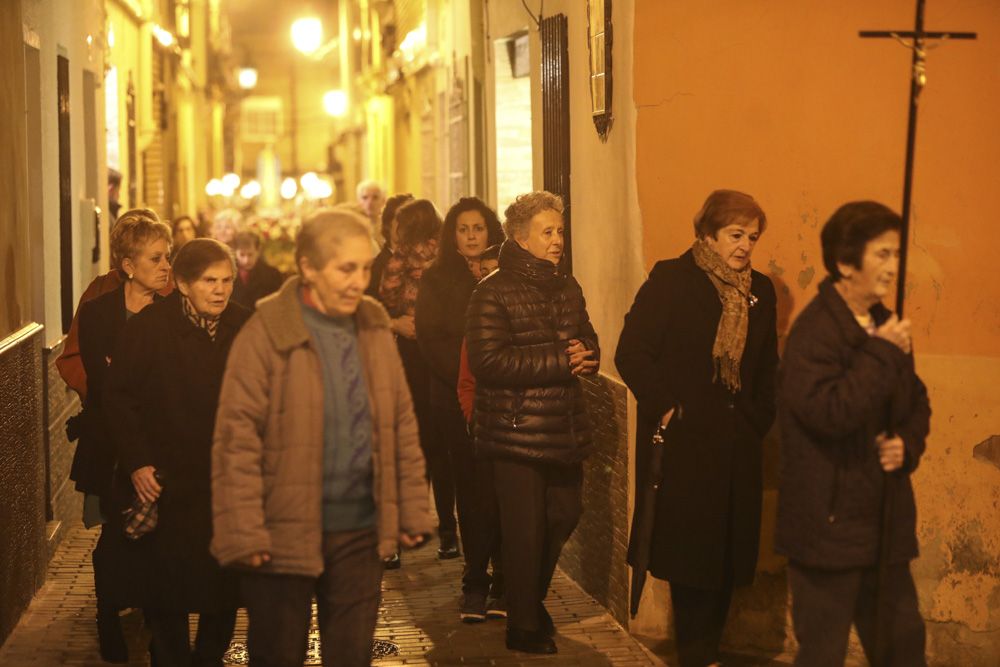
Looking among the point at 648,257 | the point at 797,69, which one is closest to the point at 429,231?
the point at 648,257

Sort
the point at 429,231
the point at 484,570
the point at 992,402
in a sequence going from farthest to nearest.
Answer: the point at 429,231 → the point at 484,570 → the point at 992,402

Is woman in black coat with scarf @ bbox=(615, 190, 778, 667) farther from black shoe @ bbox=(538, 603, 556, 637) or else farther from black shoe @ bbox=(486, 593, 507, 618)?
black shoe @ bbox=(486, 593, 507, 618)

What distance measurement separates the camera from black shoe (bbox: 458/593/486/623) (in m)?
7.80

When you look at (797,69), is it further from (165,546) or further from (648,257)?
(165,546)

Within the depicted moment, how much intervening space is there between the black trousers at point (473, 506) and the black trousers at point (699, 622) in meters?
1.23

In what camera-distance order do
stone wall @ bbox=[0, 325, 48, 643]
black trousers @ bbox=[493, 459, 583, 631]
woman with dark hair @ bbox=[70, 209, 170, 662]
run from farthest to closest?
stone wall @ bbox=[0, 325, 48, 643] < woman with dark hair @ bbox=[70, 209, 170, 662] < black trousers @ bbox=[493, 459, 583, 631]

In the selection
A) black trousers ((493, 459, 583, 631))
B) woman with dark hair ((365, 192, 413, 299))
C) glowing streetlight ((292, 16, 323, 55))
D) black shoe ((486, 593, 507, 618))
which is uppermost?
glowing streetlight ((292, 16, 323, 55))

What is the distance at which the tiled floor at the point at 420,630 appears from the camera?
7.21m

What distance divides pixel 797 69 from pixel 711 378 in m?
1.62

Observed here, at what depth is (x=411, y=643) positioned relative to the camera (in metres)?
7.45

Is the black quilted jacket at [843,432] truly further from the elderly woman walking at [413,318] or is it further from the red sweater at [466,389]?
the elderly woman walking at [413,318]

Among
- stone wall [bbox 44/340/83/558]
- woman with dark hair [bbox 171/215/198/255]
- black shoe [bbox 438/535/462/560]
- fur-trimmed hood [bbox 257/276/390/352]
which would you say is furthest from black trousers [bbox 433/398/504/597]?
woman with dark hair [bbox 171/215/198/255]

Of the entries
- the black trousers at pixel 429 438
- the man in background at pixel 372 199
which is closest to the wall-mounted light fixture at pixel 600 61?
the black trousers at pixel 429 438

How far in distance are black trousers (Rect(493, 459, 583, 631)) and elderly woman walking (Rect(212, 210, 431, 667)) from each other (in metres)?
1.94
